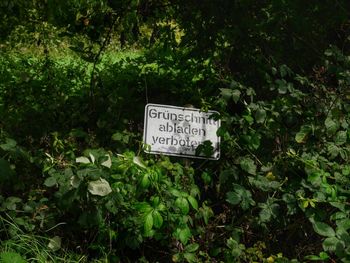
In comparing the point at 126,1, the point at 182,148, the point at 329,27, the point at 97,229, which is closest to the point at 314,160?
the point at 182,148

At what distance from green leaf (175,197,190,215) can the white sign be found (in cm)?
46

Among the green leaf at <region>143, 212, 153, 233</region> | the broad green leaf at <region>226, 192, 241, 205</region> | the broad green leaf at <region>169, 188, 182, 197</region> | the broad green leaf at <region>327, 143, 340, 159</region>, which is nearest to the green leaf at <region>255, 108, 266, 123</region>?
the broad green leaf at <region>327, 143, 340, 159</region>

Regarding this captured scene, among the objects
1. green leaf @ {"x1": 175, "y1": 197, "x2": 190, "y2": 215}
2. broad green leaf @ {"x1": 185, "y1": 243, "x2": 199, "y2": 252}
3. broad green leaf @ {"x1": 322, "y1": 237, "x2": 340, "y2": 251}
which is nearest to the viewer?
broad green leaf @ {"x1": 322, "y1": 237, "x2": 340, "y2": 251}

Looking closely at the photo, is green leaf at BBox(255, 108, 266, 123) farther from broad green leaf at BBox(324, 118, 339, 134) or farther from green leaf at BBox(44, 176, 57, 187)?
green leaf at BBox(44, 176, 57, 187)

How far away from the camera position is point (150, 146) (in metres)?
3.18

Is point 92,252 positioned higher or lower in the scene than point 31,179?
lower

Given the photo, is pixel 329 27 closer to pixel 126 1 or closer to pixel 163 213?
pixel 126 1

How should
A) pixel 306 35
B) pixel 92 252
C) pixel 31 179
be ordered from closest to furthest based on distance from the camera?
1. pixel 92 252
2. pixel 31 179
3. pixel 306 35

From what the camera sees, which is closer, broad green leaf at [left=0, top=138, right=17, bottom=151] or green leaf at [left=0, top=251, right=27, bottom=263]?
green leaf at [left=0, top=251, right=27, bottom=263]

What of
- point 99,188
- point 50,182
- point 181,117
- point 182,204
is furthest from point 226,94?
point 50,182

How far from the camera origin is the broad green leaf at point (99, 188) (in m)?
2.66

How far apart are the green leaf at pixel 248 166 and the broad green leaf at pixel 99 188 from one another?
2.75 feet

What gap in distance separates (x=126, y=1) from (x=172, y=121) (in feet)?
4.37

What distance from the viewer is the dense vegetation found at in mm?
2832
